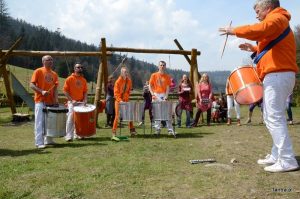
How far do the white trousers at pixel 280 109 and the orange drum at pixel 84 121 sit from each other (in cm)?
631

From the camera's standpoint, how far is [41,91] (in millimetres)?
10117

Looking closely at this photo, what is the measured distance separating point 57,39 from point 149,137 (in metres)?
106

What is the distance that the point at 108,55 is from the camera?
52.4 feet

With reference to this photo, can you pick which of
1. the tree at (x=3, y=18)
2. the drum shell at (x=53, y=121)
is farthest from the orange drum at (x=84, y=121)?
the tree at (x=3, y=18)

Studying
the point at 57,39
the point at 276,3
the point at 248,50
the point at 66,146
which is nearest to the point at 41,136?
the point at 66,146

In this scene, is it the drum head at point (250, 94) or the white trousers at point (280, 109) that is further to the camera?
the drum head at point (250, 94)

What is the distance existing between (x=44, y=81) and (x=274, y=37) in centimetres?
616

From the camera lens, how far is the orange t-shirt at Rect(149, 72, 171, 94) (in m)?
12.2

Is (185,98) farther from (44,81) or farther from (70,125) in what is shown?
(44,81)

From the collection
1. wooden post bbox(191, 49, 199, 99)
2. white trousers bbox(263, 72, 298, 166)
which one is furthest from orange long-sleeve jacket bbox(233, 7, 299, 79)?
wooden post bbox(191, 49, 199, 99)

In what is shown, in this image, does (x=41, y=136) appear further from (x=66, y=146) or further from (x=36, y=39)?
(x=36, y=39)

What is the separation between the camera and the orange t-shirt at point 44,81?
10234 mm

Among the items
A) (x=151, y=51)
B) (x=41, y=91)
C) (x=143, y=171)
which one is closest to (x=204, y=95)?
(x=151, y=51)

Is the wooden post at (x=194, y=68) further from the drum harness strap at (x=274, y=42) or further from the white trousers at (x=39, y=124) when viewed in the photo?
the drum harness strap at (x=274, y=42)
